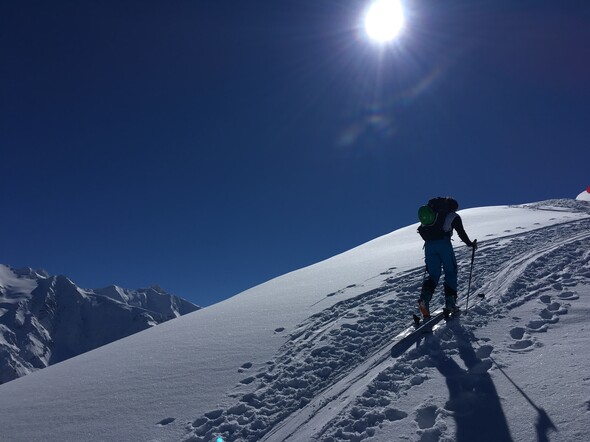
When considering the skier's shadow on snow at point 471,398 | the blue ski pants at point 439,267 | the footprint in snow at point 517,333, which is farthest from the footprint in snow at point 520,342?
the blue ski pants at point 439,267

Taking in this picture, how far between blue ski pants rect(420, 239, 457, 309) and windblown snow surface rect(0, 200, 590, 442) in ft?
1.89

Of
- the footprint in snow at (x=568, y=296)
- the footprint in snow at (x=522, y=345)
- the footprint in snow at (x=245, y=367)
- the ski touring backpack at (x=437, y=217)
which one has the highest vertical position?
the ski touring backpack at (x=437, y=217)

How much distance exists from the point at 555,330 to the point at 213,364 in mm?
5345

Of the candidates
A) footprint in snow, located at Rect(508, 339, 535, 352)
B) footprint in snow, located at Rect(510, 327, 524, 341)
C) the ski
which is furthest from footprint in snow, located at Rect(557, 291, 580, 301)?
footprint in snow, located at Rect(508, 339, 535, 352)

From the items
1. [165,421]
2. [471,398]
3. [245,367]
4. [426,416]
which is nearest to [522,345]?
[471,398]

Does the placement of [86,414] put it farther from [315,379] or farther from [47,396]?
[315,379]

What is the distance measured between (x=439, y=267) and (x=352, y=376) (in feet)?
9.98

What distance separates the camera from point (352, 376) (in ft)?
18.9

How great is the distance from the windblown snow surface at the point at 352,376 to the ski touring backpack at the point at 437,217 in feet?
4.80

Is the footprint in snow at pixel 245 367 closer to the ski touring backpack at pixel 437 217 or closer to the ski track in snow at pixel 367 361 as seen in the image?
the ski track in snow at pixel 367 361

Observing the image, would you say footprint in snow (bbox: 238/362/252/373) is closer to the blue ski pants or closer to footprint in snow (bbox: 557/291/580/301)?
the blue ski pants

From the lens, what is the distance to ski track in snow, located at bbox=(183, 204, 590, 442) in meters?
4.76

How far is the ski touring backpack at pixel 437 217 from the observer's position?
7590 millimetres

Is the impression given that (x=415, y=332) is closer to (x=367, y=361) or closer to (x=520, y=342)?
(x=367, y=361)
